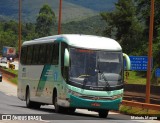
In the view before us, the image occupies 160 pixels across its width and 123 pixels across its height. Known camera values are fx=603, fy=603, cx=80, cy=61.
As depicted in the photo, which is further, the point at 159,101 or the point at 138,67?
the point at 138,67

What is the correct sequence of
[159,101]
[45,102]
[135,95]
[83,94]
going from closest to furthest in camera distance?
1. [83,94]
2. [45,102]
3. [159,101]
4. [135,95]

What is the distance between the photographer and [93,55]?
24719mm

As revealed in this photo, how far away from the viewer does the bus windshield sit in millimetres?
24344

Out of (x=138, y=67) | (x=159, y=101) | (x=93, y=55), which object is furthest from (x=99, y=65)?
(x=138, y=67)

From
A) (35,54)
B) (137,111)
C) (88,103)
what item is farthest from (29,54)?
(88,103)

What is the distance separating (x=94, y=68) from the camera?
24.5 metres

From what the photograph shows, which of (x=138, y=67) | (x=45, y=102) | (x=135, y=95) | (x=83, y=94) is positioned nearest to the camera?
(x=83, y=94)

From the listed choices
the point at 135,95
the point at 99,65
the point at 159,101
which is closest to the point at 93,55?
the point at 99,65

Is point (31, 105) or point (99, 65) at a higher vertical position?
point (99, 65)

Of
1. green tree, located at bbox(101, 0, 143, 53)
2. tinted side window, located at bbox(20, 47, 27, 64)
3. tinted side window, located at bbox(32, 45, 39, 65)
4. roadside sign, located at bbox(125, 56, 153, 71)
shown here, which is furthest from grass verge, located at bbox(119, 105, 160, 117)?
green tree, located at bbox(101, 0, 143, 53)

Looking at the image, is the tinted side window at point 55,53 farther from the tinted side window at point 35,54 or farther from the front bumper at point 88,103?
the tinted side window at point 35,54

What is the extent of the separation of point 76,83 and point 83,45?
170 centimetres

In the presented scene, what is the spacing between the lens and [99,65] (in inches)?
967

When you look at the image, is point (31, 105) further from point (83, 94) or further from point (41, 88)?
point (83, 94)
